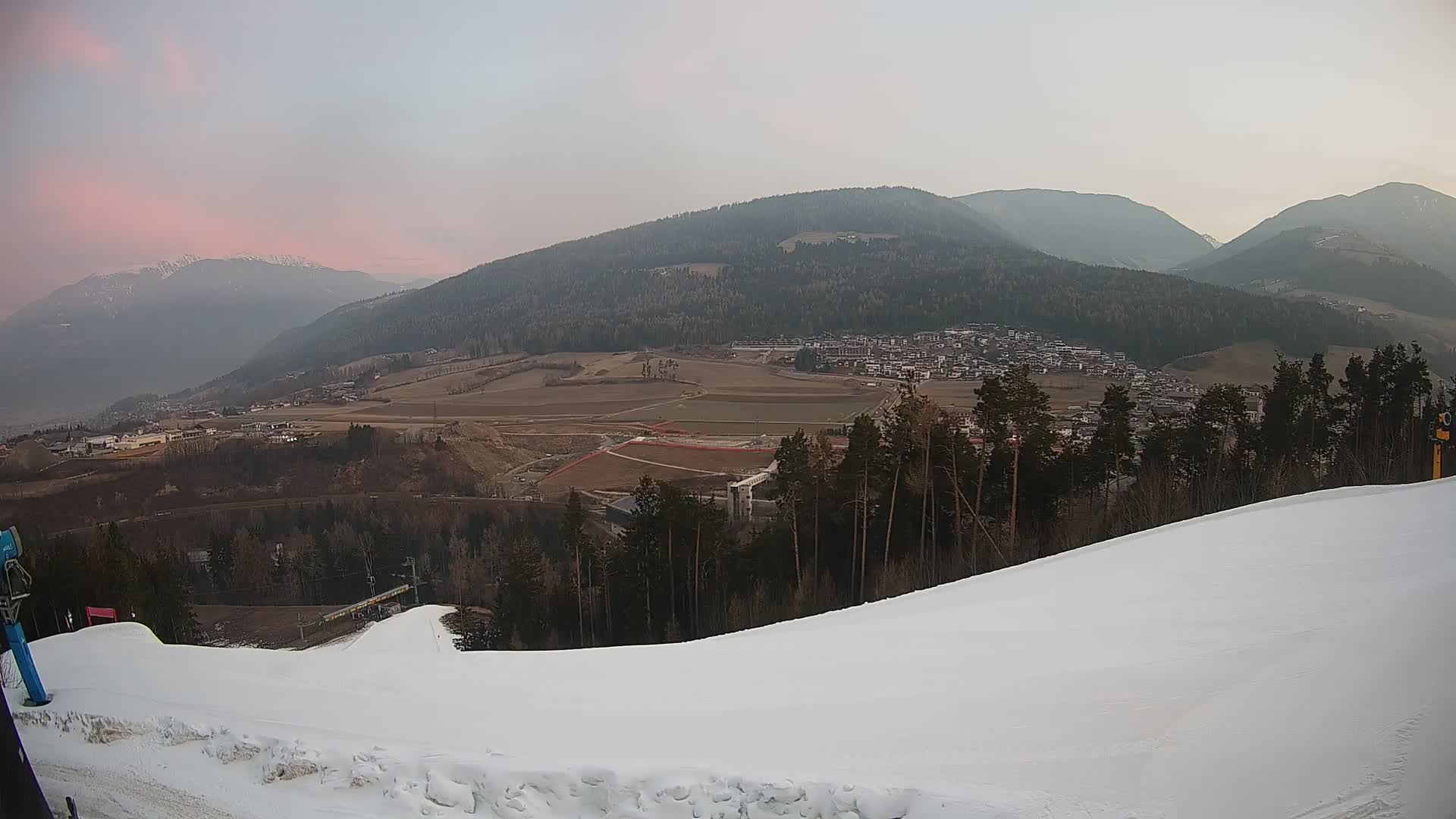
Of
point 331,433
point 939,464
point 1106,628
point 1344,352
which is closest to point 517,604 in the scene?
point 939,464

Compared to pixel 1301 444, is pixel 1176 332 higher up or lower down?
higher up

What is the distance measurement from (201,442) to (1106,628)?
5587cm

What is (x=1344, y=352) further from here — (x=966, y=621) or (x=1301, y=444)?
(x=966, y=621)

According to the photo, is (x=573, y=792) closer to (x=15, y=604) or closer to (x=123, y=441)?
(x=15, y=604)

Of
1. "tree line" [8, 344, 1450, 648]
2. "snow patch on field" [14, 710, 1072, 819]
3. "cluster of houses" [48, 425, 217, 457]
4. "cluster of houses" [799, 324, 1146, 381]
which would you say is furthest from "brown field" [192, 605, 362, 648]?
"cluster of houses" [799, 324, 1146, 381]

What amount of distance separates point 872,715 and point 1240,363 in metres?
57.3

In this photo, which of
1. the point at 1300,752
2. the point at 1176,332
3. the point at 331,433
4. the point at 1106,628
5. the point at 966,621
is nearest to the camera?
the point at 1300,752

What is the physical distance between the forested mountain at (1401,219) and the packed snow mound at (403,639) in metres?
23.9

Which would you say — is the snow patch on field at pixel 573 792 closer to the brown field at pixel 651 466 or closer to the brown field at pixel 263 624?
the brown field at pixel 263 624

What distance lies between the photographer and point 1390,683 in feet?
13.0

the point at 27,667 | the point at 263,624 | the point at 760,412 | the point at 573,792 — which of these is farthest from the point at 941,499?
the point at 760,412

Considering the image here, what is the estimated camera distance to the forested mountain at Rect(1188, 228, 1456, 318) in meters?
47.4

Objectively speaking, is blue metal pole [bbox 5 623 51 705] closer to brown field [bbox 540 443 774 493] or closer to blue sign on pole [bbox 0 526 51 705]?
blue sign on pole [bbox 0 526 51 705]

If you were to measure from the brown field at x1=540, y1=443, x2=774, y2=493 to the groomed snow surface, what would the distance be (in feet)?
94.4
